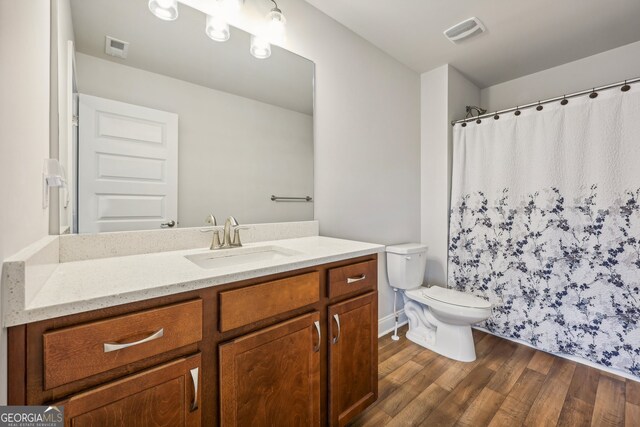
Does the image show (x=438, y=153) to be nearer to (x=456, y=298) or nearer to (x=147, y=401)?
(x=456, y=298)

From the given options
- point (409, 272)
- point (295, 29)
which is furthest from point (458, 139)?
point (295, 29)

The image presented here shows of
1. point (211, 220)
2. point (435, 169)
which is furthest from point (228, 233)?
point (435, 169)

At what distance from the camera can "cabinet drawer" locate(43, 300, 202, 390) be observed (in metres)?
0.61

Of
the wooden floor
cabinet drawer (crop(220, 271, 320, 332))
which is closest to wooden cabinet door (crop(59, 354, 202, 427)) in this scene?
cabinet drawer (crop(220, 271, 320, 332))

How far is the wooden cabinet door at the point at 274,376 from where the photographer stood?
87 centimetres

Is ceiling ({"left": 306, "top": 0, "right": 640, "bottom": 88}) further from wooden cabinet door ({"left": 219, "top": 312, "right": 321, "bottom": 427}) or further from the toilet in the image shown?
wooden cabinet door ({"left": 219, "top": 312, "right": 321, "bottom": 427})

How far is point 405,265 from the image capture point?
84.7 inches

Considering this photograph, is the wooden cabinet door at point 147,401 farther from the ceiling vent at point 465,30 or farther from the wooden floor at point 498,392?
the ceiling vent at point 465,30

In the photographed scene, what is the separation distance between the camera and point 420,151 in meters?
2.63

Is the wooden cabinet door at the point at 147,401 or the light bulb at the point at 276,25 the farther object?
the light bulb at the point at 276,25

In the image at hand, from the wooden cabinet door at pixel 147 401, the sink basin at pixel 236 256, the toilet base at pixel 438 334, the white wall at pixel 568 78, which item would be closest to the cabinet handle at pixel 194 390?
the wooden cabinet door at pixel 147 401

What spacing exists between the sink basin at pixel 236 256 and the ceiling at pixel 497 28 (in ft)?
5.24

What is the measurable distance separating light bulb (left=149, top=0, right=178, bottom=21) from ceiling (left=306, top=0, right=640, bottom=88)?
89cm

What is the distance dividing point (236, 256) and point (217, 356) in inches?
21.5
